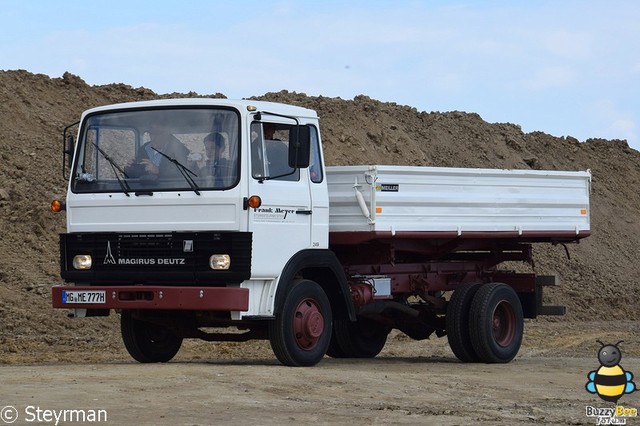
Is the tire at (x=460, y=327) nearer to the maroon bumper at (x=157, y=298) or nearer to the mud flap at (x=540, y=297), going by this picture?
the mud flap at (x=540, y=297)

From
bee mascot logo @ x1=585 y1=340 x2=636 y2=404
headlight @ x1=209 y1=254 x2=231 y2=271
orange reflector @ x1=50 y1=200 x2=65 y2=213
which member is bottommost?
Answer: bee mascot logo @ x1=585 y1=340 x2=636 y2=404

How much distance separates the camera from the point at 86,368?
46.7 ft

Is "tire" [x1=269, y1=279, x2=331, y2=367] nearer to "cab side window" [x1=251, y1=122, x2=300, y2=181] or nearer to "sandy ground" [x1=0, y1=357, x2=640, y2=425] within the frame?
"sandy ground" [x1=0, y1=357, x2=640, y2=425]

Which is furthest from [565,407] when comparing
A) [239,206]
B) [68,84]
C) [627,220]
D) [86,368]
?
[627,220]

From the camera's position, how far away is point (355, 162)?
3462 cm

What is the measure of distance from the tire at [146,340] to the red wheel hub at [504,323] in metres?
4.29

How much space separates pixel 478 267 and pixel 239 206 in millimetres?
5533

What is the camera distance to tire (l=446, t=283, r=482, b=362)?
16.8 meters

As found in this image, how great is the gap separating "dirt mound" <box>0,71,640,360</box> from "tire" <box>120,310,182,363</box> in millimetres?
4240

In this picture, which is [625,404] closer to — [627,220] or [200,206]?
Answer: [200,206]

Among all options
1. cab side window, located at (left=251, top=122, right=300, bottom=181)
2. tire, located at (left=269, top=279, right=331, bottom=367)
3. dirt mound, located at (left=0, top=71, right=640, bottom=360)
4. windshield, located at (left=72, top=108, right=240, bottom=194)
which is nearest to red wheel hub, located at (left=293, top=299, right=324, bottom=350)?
tire, located at (left=269, top=279, right=331, bottom=367)

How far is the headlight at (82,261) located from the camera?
563 inches

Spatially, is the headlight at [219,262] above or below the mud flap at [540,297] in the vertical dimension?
above

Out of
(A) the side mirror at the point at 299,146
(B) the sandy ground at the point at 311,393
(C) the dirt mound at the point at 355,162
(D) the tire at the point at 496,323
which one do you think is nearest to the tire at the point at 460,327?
(D) the tire at the point at 496,323
